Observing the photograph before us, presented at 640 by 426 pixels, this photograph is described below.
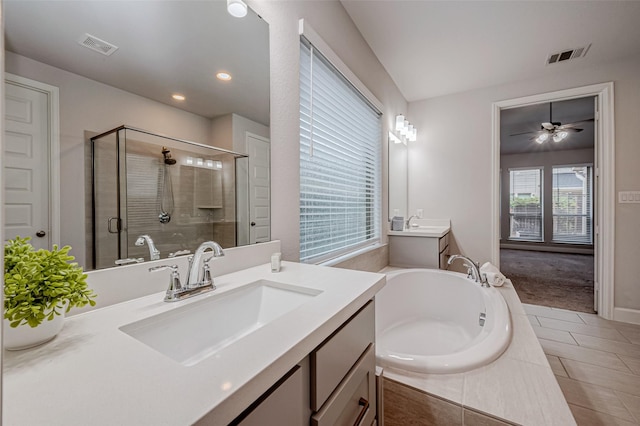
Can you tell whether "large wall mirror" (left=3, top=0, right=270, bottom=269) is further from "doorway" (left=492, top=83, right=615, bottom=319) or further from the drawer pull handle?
"doorway" (left=492, top=83, right=615, bottom=319)

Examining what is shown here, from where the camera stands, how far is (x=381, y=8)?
6.42 feet

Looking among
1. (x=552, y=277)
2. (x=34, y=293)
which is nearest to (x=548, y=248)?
(x=552, y=277)

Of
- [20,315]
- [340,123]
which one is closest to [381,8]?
[340,123]

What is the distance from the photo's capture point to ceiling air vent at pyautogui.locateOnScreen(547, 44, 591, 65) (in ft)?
7.86

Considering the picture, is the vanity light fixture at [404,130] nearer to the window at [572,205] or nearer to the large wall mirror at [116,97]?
the large wall mirror at [116,97]

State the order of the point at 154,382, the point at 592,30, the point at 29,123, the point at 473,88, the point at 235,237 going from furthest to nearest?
the point at 473,88, the point at 592,30, the point at 235,237, the point at 29,123, the point at 154,382

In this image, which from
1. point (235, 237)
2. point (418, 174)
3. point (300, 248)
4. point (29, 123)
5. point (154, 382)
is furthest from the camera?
point (418, 174)

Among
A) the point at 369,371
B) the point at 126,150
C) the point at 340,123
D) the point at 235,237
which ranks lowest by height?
the point at 369,371

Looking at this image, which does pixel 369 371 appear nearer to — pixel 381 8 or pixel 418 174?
pixel 381 8

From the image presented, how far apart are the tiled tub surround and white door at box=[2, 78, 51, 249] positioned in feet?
3.92

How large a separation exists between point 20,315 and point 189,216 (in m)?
0.51

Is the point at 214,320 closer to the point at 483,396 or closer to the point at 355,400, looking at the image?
the point at 355,400

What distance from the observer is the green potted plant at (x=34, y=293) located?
1.54ft

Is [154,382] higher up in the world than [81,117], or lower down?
lower down
